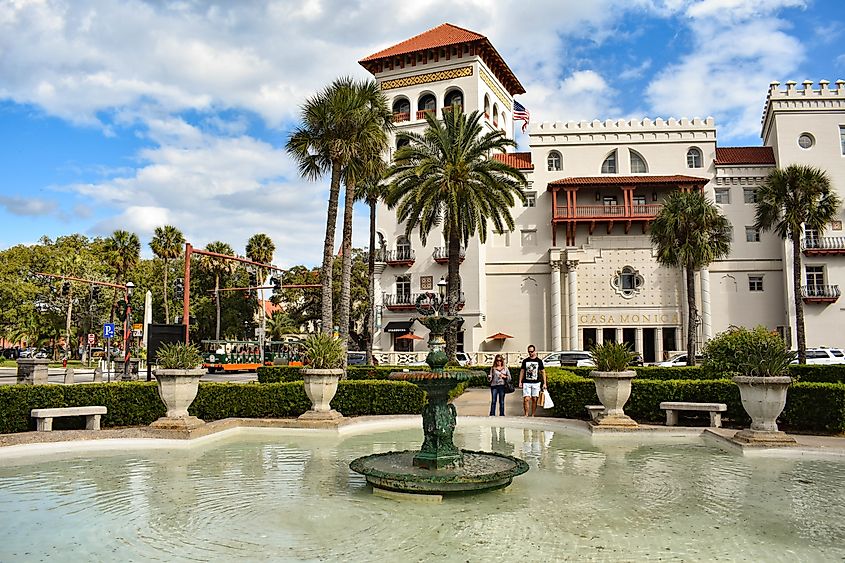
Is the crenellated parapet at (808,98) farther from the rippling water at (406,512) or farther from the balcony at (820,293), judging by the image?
the rippling water at (406,512)

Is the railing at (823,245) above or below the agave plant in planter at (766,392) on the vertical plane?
above

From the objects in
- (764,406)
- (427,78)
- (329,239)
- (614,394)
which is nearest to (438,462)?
(764,406)

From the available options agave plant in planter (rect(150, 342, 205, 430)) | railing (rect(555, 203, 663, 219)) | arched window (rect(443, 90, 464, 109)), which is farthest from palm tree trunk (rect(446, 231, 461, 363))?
arched window (rect(443, 90, 464, 109))

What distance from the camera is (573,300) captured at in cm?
4291

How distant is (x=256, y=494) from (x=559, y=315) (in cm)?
3667

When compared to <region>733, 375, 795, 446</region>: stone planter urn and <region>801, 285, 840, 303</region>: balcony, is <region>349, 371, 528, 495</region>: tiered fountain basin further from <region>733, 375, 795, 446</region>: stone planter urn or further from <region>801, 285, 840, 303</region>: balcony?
<region>801, 285, 840, 303</region>: balcony

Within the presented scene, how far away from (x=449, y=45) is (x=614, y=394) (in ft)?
121

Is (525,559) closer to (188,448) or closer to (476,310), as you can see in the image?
(188,448)

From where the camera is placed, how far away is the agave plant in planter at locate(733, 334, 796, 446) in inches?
425

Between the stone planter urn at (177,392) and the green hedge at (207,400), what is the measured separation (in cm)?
178

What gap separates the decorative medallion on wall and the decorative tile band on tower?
17.6 m

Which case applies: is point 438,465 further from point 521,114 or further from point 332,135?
point 521,114

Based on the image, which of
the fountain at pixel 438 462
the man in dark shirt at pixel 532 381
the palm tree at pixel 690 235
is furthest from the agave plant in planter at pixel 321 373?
the palm tree at pixel 690 235

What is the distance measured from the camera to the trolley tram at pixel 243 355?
141 feet
